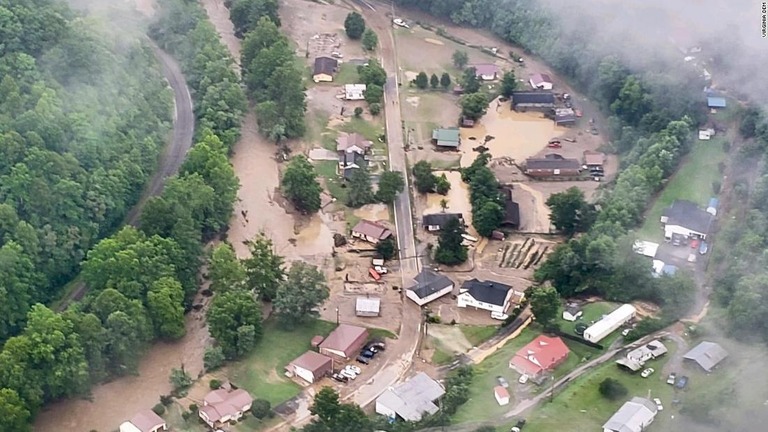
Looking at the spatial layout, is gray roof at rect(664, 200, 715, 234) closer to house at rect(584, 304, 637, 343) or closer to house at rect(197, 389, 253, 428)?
house at rect(584, 304, 637, 343)

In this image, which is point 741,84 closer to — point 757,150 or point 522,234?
point 757,150

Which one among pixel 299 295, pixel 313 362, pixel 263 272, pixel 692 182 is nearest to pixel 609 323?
pixel 313 362

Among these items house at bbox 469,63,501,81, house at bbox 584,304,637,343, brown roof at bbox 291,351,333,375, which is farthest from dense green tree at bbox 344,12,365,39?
brown roof at bbox 291,351,333,375

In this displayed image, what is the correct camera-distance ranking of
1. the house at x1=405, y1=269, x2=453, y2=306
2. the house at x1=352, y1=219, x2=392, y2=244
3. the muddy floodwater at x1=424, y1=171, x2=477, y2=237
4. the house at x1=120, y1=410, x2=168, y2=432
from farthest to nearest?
the muddy floodwater at x1=424, y1=171, x2=477, y2=237 → the house at x1=352, y1=219, x2=392, y2=244 → the house at x1=405, y1=269, x2=453, y2=306 → the house at x1=120, y1=410, x2=168, y2=432

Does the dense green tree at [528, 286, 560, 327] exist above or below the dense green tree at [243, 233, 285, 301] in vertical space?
above

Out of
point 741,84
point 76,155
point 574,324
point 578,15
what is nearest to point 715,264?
point 574,324

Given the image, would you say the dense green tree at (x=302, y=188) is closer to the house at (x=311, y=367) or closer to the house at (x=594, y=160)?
the house at (x=311, y=367)

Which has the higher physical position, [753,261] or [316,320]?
[753,261]

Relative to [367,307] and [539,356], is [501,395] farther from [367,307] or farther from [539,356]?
[367,307]
